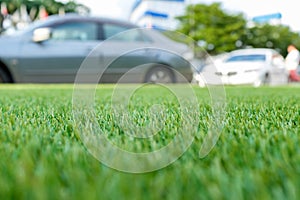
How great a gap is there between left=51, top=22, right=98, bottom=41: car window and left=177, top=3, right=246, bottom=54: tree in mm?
28337

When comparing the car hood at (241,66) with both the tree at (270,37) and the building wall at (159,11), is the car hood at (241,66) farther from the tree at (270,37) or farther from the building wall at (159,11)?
the building wall at (159,11)

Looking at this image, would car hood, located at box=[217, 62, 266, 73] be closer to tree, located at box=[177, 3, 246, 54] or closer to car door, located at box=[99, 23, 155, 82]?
car door, located at box=[99, 23, 155, 82]

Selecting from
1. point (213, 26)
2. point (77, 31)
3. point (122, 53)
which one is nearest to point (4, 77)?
point (77, 31)

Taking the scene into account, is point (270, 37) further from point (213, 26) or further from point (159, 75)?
point (159, 75)

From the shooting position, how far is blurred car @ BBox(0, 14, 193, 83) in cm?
735

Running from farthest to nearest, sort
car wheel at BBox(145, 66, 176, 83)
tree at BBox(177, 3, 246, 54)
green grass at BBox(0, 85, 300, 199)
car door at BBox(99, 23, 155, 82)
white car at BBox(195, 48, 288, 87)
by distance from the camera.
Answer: tree at BBox(177, 3, 246, 54), white car at BBox(195, 48, 288, 87), car wheel at BBox(145, 66, 176, 83), car door at BBox(99, 23, 155, 82), green grass at BBox(0, 85, 300, 199)

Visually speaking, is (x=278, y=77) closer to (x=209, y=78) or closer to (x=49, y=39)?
(x=49, y=39)

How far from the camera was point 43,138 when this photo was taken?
5.23 ft

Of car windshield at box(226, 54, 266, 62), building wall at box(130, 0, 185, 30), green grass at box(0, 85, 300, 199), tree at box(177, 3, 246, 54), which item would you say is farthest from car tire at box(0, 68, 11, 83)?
building wall at box(130, 0, 185, 30)

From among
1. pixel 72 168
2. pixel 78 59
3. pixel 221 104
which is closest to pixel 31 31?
pixel 78 59

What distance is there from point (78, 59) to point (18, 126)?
5972 mm

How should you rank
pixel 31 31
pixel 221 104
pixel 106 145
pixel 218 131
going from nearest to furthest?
pixel 106 145
pixel 218 131
pixel 221 104
pixel 31 31

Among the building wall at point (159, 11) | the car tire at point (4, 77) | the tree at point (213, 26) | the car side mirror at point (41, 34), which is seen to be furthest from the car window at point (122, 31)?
the building wall at point (159, 11)

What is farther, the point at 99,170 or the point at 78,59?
the point at 78,59
